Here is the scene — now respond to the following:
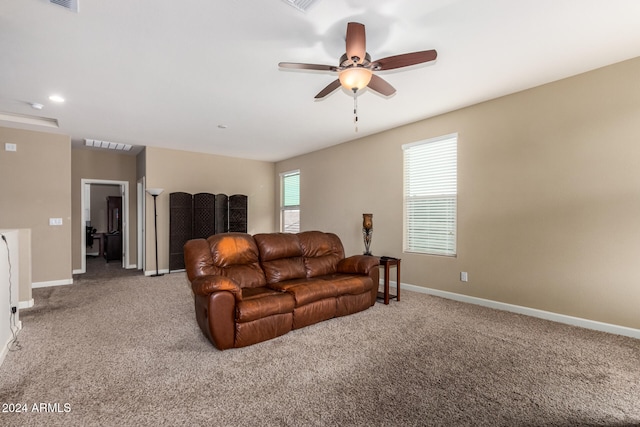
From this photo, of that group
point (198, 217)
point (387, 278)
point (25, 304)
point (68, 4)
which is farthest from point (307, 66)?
point (198, 217)

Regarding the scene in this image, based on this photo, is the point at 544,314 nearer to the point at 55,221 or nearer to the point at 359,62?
the point at 359,62

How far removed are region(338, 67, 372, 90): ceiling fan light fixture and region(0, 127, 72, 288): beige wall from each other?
5649mm

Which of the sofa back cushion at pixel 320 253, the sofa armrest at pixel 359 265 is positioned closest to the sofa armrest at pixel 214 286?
the sofa back cushion at pixel 320 253

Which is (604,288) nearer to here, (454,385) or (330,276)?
(454,385)

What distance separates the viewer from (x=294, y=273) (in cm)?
389

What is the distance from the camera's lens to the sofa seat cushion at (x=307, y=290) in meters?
3.22

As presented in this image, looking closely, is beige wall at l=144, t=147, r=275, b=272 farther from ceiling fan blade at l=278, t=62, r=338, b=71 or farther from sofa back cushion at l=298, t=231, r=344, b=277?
ceiling fan blade at l=278, t=62, r=338, b=71

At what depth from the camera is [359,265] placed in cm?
405

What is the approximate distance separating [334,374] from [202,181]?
19.1ft

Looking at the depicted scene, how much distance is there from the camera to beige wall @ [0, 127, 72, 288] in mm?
5059

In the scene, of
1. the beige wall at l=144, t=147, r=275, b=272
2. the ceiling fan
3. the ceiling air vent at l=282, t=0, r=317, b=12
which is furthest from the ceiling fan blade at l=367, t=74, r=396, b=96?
the beige wall at l=144, t=147, r=275, b=272

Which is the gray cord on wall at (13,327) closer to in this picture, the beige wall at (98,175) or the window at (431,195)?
the beige wall at (98,175)

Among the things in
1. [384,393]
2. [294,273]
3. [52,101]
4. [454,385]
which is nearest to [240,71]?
[294,273]

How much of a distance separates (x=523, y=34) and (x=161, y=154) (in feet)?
21.1
